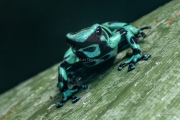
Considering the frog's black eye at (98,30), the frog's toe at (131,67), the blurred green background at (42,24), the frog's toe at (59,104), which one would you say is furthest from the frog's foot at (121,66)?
the blurred green background at (42,24)

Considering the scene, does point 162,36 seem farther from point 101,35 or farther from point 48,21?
point 48,21

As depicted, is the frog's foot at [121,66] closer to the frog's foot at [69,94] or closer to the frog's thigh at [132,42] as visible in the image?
the frog's thigh at [132,42]

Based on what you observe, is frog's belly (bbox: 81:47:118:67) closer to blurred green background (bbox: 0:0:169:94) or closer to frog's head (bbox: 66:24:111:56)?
frog's head (bbox: 66:24:111:56)

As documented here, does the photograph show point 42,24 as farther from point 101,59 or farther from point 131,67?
point 131,67

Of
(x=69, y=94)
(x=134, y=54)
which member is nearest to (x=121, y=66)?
(x=134, y=54)

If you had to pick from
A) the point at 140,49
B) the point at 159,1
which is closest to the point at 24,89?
the point at 140,49

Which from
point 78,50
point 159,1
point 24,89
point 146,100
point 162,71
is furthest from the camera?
point 159,1

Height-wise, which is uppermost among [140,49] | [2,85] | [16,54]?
[140,49]
